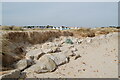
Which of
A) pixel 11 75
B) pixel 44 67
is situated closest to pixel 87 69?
pixel 44 67

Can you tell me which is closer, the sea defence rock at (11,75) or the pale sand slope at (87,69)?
the sea defence rock at (11,75)

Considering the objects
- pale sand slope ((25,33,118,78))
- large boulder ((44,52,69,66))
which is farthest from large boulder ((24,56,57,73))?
large boulder ((44,52,69,66))

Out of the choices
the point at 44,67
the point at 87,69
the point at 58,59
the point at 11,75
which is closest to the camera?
the point at 11,75

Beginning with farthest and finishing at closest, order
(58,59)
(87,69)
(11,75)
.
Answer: (58,59)
(87,69)
(11,75)

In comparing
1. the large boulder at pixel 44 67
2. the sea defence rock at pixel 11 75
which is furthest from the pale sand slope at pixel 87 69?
the sea defence rock at pixel 11 75

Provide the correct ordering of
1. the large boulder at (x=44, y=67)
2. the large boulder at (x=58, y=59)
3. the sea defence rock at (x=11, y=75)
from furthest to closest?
the large boulder at (x=58, y=59)
the large boulder at (x=44, y=67)
the sea defence rock at (x=11, y=75)

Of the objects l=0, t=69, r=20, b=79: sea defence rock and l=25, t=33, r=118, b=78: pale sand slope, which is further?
l=25, t=33, r=118, b=78: pale sand slope

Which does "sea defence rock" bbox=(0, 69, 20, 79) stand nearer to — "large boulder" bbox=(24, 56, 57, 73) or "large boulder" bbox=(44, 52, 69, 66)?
"large boulder" bbox=(24, 56, 57, 73)

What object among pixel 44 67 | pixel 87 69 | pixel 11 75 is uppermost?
pixel 11 75

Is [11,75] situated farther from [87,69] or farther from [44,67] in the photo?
[87,69]

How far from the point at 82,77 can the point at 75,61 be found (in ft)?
5.77

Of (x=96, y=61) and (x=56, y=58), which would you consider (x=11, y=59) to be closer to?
(x=56, y=58)

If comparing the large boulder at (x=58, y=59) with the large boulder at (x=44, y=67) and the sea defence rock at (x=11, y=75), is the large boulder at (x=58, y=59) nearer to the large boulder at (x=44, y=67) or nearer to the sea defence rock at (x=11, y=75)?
the large boulder at (x=44, y=67)

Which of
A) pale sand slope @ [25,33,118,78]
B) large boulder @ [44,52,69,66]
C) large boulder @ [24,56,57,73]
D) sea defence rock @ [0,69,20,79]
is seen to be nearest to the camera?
sea defence rock @ [0,69,20,79]
